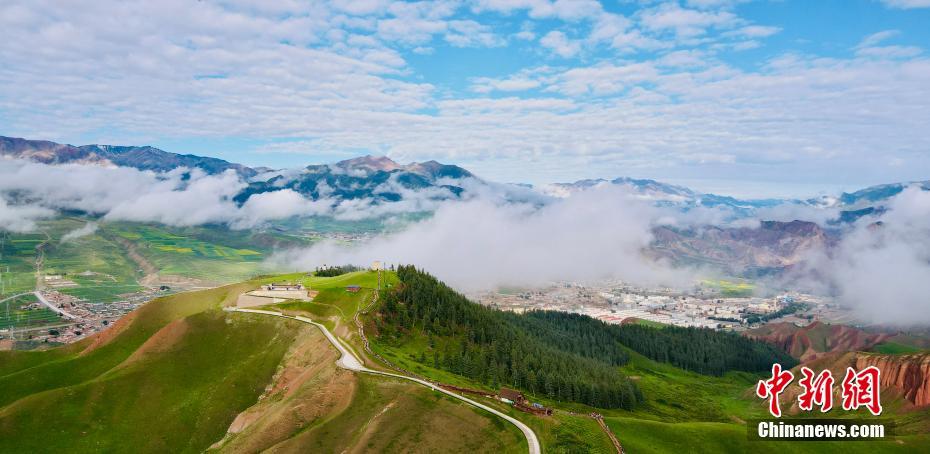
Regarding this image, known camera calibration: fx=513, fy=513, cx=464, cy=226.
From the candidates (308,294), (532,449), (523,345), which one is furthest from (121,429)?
(523,345)

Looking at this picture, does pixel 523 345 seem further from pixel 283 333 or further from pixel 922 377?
pixel 922 377

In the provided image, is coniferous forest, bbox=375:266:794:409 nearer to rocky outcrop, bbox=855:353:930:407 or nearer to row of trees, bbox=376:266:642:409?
row of trees, bbox=376:266:642:409

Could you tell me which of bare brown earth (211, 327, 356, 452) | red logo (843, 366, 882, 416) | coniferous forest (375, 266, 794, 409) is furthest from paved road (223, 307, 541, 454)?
red logo (843, 366, 882, 416)

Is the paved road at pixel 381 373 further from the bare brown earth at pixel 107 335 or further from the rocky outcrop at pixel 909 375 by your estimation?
the rocky outcrop at pixel 909 375

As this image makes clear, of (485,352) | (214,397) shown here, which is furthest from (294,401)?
(485,352)

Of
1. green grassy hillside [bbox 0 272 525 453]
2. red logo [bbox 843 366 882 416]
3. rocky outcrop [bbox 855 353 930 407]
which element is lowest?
rocky outcrop [bbox 855 353 930 407]

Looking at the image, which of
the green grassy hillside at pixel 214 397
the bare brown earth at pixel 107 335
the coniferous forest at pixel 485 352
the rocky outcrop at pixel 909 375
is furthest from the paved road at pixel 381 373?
the rocky outcrop at pixel 909 375

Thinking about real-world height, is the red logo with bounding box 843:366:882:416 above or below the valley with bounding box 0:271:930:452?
above

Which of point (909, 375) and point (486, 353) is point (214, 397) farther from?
point (909, 375)
